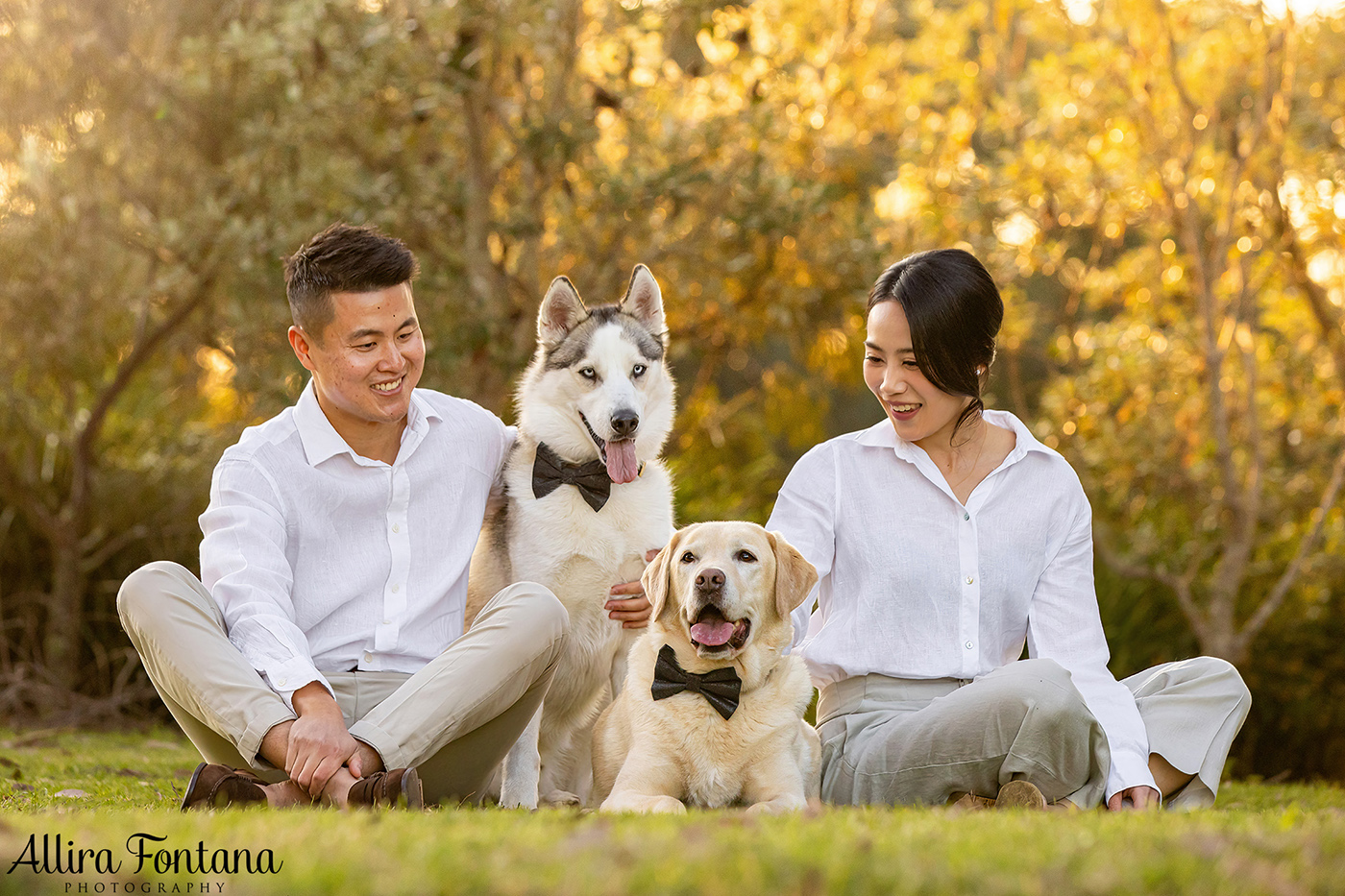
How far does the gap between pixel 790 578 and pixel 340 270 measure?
1751 millimetres

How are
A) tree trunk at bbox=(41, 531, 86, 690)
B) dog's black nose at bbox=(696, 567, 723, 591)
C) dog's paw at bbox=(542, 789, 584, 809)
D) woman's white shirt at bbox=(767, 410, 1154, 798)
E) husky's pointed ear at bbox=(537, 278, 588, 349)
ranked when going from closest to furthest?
dog's black nose at bbox=(696, 567, 723, 591), woman's white shirt at bbox=(767, 410, 1154, 798), dog's paw at bbox=(542, 789, 584, 809), husky's pointed ear at bbox=(537, 278, 588, 349), tree trunk at bbox=(41, 531, 86, 690)

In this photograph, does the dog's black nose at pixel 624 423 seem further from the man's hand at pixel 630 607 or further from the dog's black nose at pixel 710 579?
the dog's black nose at pixel 710 579

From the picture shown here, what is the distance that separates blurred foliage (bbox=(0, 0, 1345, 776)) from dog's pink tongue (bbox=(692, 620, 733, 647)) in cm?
387

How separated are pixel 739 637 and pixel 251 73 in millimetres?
5409

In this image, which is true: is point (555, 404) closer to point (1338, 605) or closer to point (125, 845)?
point (125, 845)

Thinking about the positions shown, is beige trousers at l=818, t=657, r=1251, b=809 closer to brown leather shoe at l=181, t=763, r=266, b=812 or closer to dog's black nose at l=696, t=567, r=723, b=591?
dog's black nose at l=696, t=567, r=723, b=591

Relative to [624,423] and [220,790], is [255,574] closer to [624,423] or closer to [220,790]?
[220,790]

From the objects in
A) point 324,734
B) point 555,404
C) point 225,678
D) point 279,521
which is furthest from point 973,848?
point 555,404

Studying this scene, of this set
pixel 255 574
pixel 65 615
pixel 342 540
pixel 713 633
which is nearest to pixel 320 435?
pixel 342 540

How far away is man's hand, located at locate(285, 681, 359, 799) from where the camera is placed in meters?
3.14

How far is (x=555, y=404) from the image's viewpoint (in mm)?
4543

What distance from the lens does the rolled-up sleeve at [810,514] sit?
155 inches

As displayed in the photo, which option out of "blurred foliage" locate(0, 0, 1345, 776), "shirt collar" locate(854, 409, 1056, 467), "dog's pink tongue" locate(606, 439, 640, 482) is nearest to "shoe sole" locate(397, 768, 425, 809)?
"dog's pink tongue" locate(606, 439, 640, 482)

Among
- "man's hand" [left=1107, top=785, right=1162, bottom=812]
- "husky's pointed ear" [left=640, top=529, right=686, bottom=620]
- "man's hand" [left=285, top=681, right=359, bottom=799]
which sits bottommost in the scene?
"man's hand" [left=1107, top=785, right=1162, bottom=812]
